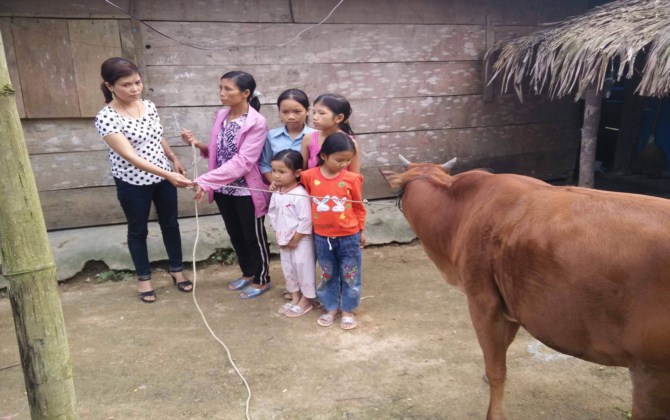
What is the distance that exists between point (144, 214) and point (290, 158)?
1254 millimetres

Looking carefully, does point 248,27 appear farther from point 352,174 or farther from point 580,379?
point 580,379

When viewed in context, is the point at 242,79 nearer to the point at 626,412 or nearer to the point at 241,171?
the point at 241,171

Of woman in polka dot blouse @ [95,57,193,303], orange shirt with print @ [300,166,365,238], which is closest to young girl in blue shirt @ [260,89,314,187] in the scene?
orange shirt with print @ [300,166,365,238]

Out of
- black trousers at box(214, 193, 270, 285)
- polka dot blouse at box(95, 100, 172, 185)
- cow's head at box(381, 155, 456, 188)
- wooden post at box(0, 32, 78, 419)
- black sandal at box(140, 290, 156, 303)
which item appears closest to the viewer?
wooden post at box(0, 32, 78, 419)

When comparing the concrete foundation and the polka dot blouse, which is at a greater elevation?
the polka dot blouse

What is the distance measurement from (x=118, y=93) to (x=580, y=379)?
3.46m

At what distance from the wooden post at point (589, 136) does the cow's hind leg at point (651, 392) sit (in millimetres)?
4235

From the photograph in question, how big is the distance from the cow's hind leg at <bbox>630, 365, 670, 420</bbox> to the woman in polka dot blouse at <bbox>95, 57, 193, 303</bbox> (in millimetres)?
2774

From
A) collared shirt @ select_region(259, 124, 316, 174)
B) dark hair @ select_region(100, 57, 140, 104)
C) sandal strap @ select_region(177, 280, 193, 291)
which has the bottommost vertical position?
sandal strap @ select_region(177, 280, 193, 291)

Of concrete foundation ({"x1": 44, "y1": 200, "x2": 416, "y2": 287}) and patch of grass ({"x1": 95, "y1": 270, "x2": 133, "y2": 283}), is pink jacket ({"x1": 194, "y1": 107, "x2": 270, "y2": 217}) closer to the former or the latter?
concrete foundation ({"x1": 44, "y1": 200, "x2": 416, "y2": 287})

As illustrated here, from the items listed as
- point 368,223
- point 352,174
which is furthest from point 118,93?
point 368,223

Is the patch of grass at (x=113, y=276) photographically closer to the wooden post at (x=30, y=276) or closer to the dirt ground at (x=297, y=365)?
the dirt ground at (x=297, y=365)

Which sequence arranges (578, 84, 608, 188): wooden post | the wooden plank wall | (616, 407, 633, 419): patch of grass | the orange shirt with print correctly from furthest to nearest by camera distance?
(578, 84, 608, 188): wooden post
the wooden plank wall
the orange shirt with print
(616, 407, 633, 419): patch of grass

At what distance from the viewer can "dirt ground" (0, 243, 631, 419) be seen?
2736 millimetres
